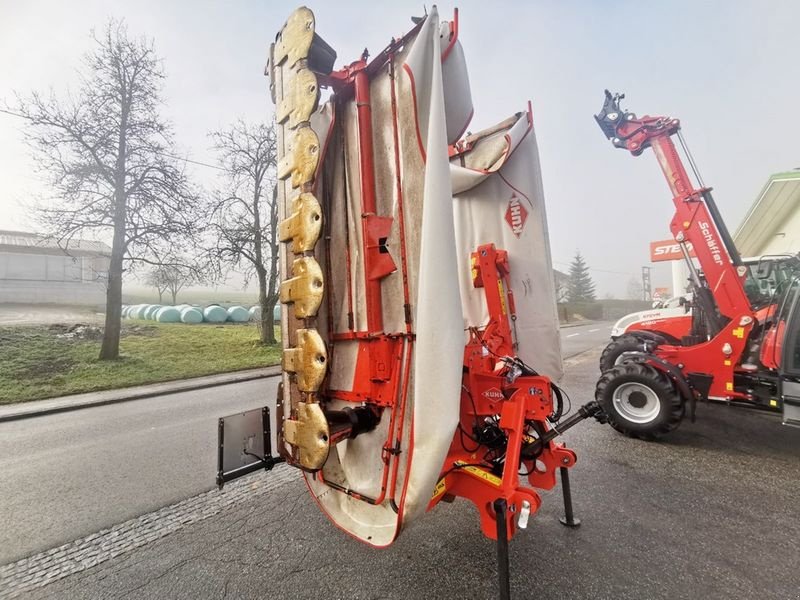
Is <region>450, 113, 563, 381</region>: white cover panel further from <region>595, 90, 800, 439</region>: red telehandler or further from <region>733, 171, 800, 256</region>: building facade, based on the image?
<region>733, 171, 800, 256</region>: building facade

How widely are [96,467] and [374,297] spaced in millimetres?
4569

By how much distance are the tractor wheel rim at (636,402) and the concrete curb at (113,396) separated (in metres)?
8.76

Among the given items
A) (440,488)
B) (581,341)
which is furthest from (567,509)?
(581,341)

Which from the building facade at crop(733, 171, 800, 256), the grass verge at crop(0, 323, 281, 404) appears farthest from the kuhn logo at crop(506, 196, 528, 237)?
the building facade at crop(733, 171, 800, 256)

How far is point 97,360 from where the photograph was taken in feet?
36.4

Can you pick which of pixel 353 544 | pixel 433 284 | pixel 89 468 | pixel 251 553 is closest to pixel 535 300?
pixel 433 284

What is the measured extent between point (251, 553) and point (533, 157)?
10.9 ft

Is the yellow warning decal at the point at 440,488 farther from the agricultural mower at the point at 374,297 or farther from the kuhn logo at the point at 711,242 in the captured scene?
the kuhn logo at the point at 711,242

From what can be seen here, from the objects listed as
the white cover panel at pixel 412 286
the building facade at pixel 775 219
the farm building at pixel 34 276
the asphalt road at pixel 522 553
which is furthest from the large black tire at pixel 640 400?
the farm building at pixel 34 276

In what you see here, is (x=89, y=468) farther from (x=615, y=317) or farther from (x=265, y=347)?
(x=615, y=317)

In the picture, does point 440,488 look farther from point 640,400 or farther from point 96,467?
point 96,467

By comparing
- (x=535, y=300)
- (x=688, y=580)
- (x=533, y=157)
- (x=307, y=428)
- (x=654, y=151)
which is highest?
(x=654, y=151)

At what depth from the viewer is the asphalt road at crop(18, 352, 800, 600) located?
6.89 ft

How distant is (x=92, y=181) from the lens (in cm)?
1089
